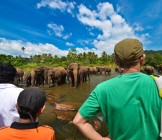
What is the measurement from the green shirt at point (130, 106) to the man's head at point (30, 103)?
535mm

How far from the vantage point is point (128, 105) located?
2.65m

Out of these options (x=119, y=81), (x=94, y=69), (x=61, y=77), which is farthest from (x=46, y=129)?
(x=94, y=69)

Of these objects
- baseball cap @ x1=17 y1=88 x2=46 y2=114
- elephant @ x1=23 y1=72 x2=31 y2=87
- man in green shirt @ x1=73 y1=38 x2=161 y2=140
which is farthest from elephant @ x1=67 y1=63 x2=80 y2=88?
man in green shirt @ x1=73 y1=38 x2=161 y2=140

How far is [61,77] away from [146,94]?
27.4 metres

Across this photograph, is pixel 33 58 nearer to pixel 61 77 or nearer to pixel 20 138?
pixel 61 77

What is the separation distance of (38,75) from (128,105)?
2870cm

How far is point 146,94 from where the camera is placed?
8.57 feet

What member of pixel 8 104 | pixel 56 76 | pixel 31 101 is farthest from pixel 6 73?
pixel 56 76

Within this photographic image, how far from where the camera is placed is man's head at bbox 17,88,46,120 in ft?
9.45

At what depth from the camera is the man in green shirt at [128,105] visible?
8.57 ft

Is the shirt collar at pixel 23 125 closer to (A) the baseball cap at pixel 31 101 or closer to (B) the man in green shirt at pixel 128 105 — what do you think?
(A) the baseball cap at pixel 31 101

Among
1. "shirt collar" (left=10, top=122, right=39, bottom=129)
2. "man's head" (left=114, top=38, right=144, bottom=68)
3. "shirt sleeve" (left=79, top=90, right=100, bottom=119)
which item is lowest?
"shirt collar" (left=10, top=122, right=39, bottom=129)

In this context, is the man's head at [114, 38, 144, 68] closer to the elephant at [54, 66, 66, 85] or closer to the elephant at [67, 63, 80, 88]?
the elephant at [67, 63, 80, 88]

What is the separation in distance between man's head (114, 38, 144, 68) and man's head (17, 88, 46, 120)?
0.99 meters
